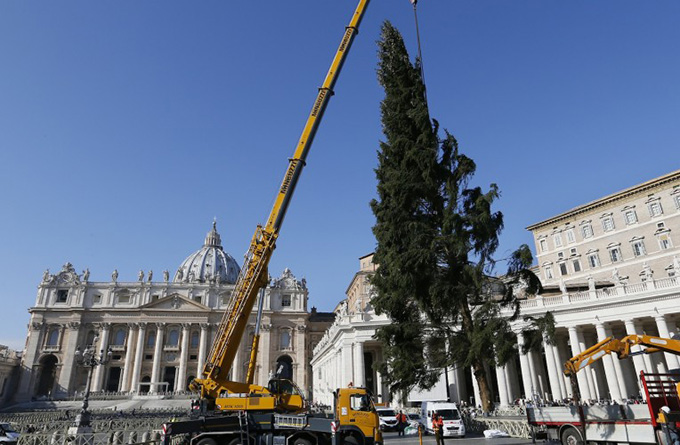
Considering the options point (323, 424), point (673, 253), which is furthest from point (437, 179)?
point (673, 253)

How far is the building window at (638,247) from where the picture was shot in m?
44.2

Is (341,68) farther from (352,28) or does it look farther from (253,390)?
(253,390)

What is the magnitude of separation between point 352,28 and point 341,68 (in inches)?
82.4

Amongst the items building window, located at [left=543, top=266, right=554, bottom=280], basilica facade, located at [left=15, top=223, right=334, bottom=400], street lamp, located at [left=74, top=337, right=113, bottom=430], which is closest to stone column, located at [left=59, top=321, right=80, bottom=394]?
basilica facade, located at [left=15, top=223, right=334, bottom=400]

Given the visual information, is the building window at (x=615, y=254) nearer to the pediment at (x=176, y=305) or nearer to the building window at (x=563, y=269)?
the building window at (x=563, y=269)

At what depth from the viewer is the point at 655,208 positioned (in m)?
43.6

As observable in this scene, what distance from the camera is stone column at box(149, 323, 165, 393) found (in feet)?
261

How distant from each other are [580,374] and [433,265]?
21.4 metres

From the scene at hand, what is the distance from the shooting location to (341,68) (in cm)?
2066

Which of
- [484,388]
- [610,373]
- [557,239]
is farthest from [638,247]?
[484,388]

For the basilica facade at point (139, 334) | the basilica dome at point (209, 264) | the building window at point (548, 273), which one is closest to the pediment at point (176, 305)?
the basilica facade at point (139, 334)

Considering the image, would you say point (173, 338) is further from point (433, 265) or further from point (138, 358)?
point (433, 265)

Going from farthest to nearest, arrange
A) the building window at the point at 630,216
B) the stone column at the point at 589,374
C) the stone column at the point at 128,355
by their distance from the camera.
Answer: the stone column at the point at 128,355 → the building window at the point at 630,216 → the stone column at the point at 589,374

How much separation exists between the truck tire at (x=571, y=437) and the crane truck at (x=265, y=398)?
6392mm
